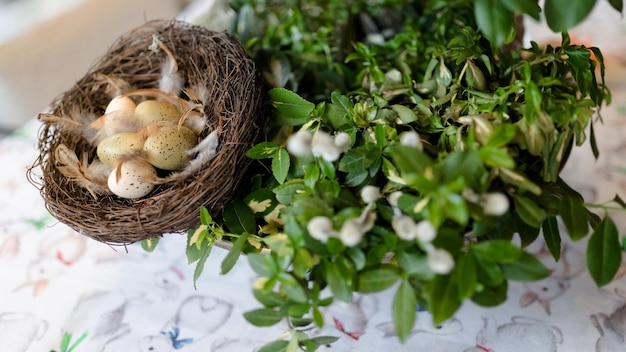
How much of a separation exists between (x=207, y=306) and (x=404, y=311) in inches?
12.5

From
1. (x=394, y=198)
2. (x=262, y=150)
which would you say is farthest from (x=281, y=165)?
(x=394, y=198)

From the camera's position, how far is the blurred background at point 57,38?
1.03 meters

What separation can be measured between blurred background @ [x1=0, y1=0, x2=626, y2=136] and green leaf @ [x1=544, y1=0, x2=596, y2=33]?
0.62 metres

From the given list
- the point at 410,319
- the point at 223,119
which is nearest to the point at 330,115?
the point at 223,119

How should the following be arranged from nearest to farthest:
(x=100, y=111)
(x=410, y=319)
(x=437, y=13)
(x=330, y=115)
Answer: (x=410, y=319), (x=330, y=115), (x=100, y=111), (x=437, y=13)

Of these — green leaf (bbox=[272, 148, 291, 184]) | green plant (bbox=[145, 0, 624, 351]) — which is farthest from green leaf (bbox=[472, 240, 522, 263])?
green leaf (bbox=[272, 148, 291, 184])

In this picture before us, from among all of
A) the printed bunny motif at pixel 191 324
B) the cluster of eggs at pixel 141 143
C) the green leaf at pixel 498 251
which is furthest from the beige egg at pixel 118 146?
the green leaf at pixel 498 251

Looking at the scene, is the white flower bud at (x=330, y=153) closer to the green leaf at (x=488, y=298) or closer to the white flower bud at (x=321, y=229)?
the white flower bud at (x=321, y=229)

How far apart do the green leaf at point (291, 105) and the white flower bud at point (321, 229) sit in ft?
0.58

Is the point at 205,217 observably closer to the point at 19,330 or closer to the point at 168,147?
the point at 168,147

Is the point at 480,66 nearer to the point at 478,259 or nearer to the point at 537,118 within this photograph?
the point at 537,118

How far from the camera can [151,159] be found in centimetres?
60

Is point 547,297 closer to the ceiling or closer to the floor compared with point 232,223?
closer to the floor

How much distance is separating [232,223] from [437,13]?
21.4 inches
